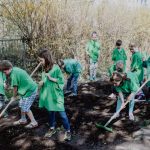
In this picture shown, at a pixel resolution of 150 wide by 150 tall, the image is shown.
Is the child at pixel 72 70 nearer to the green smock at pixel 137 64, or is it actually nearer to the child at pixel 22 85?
the green smock at pixel 137 64

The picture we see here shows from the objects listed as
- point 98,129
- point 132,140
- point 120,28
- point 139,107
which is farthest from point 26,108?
point 120,28

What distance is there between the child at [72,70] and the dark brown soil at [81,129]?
1.28 ft

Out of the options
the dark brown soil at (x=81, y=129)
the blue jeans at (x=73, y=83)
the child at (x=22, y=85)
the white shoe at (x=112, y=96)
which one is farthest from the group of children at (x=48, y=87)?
the blue jeans at (x=73, y=83)

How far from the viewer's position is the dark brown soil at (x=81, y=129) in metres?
6.00

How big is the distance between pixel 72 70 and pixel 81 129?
2166 mm

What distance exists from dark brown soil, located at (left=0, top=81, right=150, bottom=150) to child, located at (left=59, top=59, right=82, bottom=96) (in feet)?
1.28

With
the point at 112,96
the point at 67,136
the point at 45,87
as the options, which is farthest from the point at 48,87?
the point at 112,96

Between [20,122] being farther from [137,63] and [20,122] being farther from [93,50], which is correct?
[93,50]

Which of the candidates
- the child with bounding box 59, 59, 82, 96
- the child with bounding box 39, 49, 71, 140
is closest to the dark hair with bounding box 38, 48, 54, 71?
the child with bounding box 39, 49, 71, 140

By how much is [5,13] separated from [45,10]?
128 centimetres

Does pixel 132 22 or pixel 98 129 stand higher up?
pixel 132 22

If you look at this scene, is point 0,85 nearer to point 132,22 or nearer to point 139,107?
point 139,107

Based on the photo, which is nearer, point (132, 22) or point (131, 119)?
point (131, 119)

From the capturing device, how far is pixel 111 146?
234 inches
